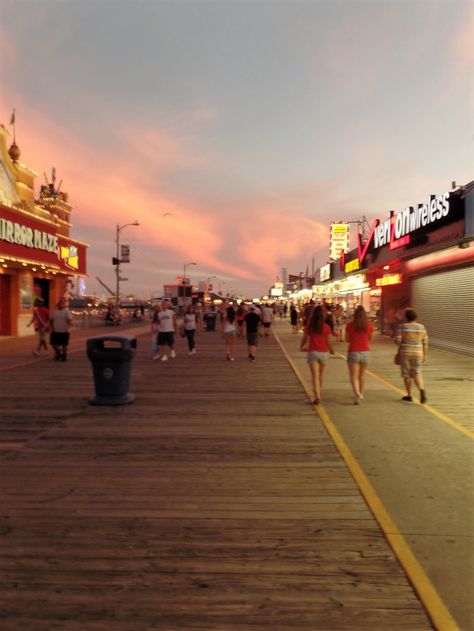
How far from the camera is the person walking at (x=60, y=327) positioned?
605 inches

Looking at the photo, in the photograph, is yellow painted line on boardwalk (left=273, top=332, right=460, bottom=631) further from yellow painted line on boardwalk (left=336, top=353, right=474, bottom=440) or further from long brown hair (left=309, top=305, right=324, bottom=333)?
long brown hair (left=309, top=305, right=324, bottom=333)

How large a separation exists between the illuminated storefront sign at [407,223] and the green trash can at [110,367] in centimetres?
1149

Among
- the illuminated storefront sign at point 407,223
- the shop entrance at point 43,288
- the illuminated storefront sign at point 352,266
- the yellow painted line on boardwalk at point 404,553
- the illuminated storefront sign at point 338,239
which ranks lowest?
the yellow painted line on boardwalk at point 404,553

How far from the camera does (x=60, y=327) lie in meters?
15.7

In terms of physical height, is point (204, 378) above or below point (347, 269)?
below

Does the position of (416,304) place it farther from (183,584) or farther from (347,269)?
(183,584)

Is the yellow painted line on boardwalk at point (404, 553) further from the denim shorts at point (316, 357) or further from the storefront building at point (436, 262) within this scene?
the storefront building at point (436, 262)

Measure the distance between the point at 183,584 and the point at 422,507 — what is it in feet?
7.74

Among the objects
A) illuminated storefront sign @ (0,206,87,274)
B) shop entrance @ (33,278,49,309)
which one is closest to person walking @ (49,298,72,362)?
illuminated storefront sign @ (0,206,87,274)

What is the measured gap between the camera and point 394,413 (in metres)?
8.48

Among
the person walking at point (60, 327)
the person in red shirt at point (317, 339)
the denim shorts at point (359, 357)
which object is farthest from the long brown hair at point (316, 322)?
the person walking at point (60, 327)

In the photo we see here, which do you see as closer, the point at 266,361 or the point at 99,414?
the point at 99,414

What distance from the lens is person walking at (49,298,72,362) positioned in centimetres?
1538

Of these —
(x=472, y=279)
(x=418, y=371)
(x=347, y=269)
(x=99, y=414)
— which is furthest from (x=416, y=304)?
(x=99, y=414)
